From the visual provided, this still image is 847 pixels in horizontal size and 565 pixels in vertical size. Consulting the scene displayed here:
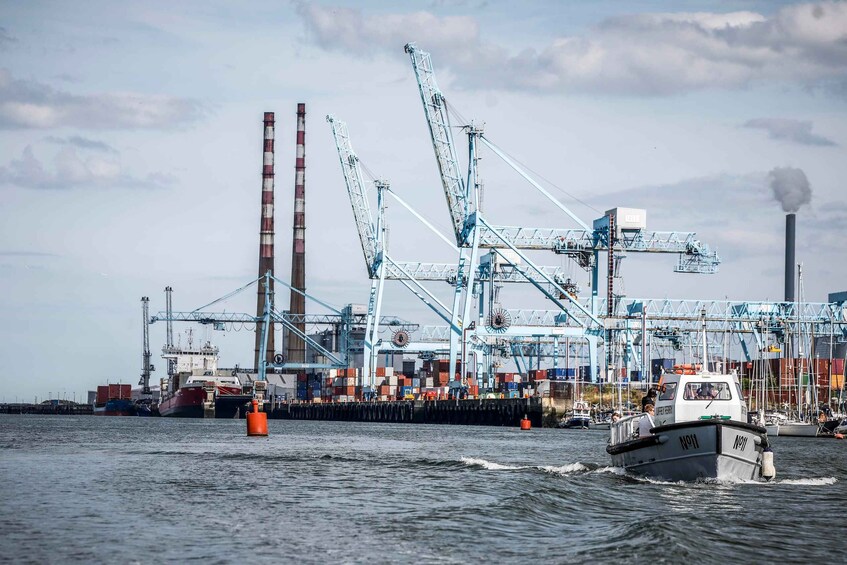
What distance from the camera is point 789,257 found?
141 m

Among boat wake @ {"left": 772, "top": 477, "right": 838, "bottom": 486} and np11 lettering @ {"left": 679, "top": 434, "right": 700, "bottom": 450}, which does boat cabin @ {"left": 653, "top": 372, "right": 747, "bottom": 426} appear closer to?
np11 lettering @ {"left": 679, "top": 434, "right": 700, "bottom": 450}

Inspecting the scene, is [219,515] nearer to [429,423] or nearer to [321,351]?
[429,423]

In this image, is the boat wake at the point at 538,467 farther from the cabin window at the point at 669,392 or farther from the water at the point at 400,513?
the cabin window at the point at 669,392

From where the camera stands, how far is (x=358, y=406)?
152 meters

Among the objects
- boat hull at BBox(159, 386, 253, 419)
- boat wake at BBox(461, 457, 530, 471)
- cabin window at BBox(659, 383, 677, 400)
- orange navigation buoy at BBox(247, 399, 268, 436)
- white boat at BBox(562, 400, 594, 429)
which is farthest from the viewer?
boat hull at BBox(159, 386, 253, 419)

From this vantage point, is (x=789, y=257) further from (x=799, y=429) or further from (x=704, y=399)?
(x=704, y=399)

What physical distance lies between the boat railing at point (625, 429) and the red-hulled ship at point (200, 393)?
128618 millimetres

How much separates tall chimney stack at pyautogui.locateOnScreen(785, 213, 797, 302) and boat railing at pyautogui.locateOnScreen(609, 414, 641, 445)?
104 meters

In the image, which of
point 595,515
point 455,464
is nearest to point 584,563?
point 595,515

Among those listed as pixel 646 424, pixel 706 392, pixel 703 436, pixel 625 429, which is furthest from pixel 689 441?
pixel 625 429

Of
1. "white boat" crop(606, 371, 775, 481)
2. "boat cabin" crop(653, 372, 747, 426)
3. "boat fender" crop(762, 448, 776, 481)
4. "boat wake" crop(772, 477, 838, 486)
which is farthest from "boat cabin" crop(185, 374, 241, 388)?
"boat fender" crop(762, 448, 776, 481)

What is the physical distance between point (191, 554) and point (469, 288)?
97915 mm

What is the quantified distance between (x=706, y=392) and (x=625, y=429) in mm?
4727

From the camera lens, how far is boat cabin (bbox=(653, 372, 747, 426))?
3484 centimetres
